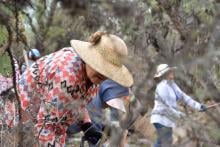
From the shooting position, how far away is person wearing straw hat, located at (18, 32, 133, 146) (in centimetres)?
405

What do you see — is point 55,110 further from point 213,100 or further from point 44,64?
point 213,100

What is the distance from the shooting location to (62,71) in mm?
4066

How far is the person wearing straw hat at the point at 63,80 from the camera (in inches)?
160

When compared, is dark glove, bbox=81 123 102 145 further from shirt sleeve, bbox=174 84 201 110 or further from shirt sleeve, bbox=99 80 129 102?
shirt sleeve, bbox=174 84 201 110

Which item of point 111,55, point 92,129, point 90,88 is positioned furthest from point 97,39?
point 92,129

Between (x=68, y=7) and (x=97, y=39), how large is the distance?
2.28 meters

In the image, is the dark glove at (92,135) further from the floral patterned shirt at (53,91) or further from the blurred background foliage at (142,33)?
the blurred background foliage at (142,33)

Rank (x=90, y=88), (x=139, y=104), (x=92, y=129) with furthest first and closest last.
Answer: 1. (x=92, y=129)
2. (x=90, y=88)
3. (x=139, y=104)

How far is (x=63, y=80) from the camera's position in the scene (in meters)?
4.07

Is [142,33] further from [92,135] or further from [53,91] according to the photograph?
[92,135]

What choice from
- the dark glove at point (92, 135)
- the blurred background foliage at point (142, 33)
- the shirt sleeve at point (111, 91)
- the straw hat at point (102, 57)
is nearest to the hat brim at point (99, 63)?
the straw hat at point (102, 57)

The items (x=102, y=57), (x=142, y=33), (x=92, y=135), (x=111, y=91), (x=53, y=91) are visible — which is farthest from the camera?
(x=111, y=91)

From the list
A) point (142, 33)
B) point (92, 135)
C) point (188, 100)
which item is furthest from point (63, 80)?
point (142, 33)

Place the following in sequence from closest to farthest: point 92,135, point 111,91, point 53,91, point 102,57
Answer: point 53,91 → point 102,57 → point 92,135 → point 111,91
